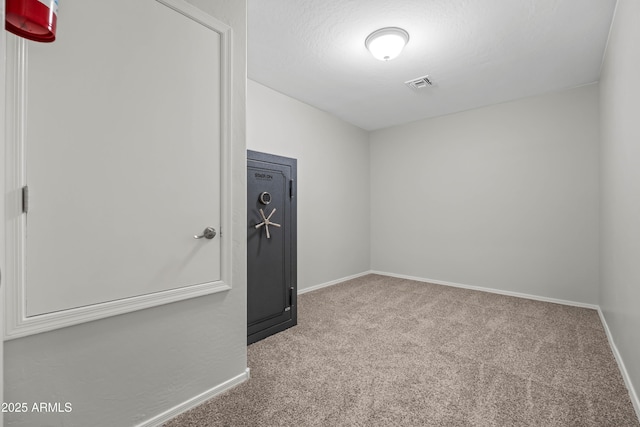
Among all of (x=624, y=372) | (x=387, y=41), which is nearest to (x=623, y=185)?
(x=624, y=372)

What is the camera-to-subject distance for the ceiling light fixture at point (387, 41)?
2.32m

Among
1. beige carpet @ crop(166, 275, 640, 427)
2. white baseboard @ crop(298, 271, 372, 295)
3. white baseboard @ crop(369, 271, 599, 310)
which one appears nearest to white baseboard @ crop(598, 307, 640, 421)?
beige carpet @ crop(166, 275, 640, 427)

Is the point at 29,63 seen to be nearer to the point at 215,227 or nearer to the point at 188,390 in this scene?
the point at 215,227

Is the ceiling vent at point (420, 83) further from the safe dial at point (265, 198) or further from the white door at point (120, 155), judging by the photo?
the white door at point (120, 155)

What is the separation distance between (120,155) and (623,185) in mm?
2952

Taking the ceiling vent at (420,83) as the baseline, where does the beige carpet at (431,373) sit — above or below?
below

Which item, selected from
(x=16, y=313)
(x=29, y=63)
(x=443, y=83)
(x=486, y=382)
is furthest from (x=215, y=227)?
(x=443, y=83)

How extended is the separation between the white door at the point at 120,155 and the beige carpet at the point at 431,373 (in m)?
0.83

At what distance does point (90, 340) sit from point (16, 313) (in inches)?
11.3

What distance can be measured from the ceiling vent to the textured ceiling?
0.07m

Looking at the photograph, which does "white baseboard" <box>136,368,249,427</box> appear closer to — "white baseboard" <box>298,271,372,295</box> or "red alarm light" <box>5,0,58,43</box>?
"red alarm light" <box>5,0,58,43</box>

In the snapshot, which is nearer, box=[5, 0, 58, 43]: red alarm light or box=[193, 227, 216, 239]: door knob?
box=[5, 0, 58, 43]: red alarm light

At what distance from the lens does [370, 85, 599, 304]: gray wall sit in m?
3.30

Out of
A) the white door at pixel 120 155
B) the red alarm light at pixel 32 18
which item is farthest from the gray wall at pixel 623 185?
the red alarm light at pixel 32 18
